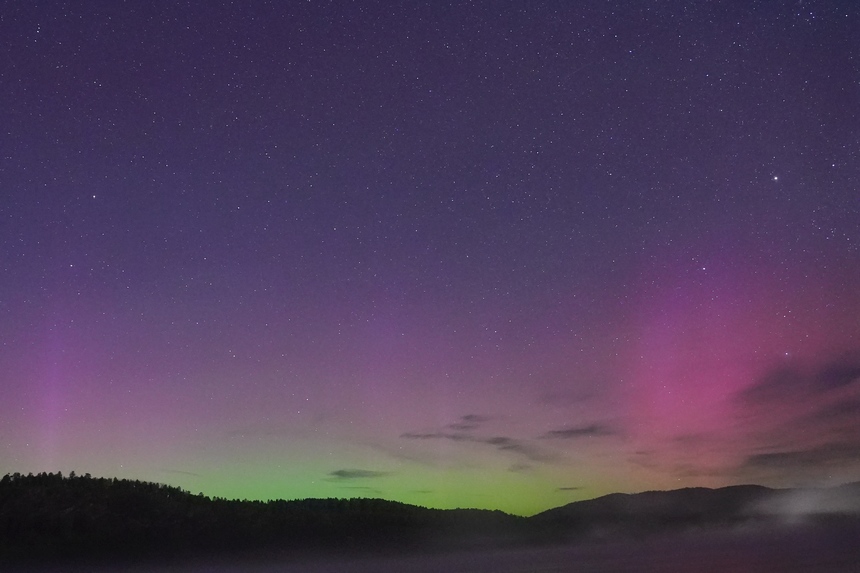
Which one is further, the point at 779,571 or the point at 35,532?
the point at 35,532

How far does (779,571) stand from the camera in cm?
5509

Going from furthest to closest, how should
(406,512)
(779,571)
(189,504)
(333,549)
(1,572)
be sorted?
(406,512) → (333,549) → (189,504) → (1,572) → (779,571)

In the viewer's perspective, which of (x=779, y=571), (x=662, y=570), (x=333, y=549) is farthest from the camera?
(x=333, y=549)

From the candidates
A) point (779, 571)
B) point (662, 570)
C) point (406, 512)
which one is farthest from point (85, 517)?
point (779, 571)

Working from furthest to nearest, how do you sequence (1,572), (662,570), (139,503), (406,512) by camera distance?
(406,512), (139,503), (1,572), (662,570)

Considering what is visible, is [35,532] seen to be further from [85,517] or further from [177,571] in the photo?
[177,571]

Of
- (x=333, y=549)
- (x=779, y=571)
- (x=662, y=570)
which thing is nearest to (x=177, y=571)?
(x=333, y=549)

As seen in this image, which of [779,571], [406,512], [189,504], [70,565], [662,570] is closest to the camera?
[779,571]

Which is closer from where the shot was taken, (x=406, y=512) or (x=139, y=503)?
(x=139, y=503)

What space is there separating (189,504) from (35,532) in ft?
93.9

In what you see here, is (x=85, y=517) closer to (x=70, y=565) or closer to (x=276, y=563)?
(x=70, y=565)

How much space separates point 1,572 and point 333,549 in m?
63.2

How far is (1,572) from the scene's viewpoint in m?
99.5

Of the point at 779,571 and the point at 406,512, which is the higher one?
the point at 406,512
